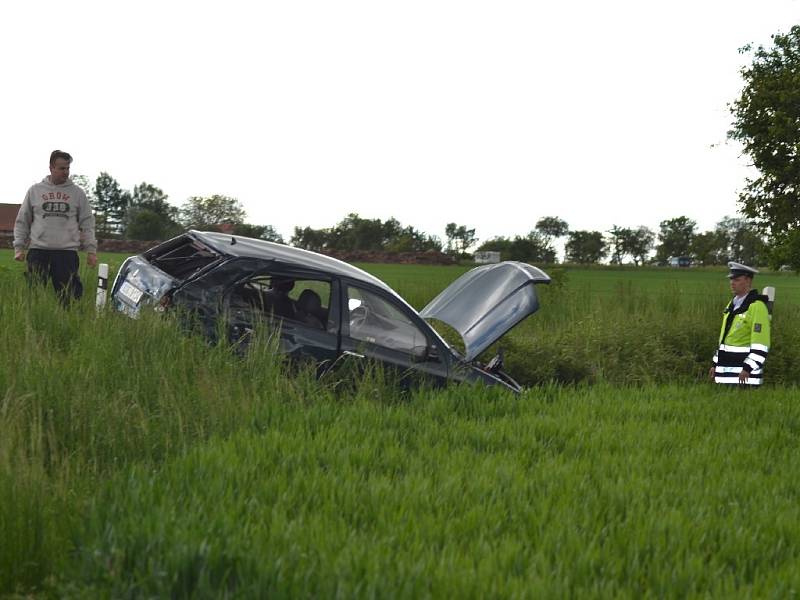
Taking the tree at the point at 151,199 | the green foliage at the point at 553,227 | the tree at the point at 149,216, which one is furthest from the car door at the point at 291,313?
the green foliage at the point at 553,227

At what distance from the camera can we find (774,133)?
31266 mm

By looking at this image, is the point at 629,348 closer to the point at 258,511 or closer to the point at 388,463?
the point at 388,463

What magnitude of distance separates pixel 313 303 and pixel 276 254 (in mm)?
554

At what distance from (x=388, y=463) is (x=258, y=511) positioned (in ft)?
4.07

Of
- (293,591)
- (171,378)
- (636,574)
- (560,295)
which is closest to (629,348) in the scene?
(560,295)

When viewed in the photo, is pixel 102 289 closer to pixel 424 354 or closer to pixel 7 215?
pixel 424 354

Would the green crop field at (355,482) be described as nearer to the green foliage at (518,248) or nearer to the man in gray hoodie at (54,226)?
the man in gray hoodie at (54,226)

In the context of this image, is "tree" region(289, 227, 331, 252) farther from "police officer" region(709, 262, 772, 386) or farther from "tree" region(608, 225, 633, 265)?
"police officer" region(709, 262, 772, 386)

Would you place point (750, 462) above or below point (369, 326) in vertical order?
below

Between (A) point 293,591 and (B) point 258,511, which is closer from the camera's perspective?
(A) point 293,591

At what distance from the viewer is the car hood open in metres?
8.29

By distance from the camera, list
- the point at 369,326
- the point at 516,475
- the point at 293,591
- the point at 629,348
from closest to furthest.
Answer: the point at 293,591
the point at 516,475
the point at 369,326
the point at 629,348

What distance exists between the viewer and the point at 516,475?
518 centimetres

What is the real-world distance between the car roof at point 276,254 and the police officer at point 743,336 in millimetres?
3625
